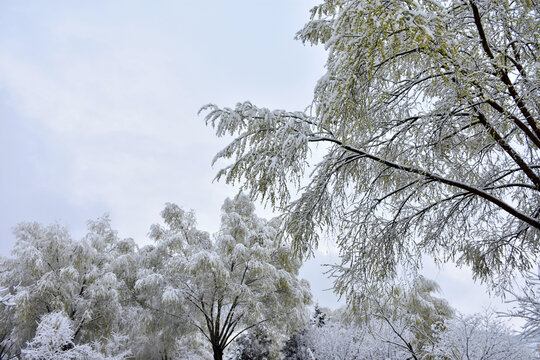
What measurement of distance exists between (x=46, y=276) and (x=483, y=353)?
43.9ft

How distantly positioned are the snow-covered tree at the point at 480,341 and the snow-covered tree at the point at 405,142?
8.40ft

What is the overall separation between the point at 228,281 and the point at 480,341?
28.5 feet

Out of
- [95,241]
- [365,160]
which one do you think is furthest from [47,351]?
[365,160]

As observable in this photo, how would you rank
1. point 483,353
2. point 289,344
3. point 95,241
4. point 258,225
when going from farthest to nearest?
point 289,344, point 258,225, point 95,241, point 483,353

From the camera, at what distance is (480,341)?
306 inches

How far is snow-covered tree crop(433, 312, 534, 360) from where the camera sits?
7.01 metres

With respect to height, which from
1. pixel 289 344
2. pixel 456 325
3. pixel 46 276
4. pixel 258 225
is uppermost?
pixel 258 225

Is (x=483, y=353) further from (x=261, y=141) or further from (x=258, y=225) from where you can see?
(x=258, y=225)

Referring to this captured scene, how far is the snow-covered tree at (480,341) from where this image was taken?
701 cm

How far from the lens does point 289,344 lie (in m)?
16.0

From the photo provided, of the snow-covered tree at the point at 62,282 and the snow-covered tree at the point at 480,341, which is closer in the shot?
the snow-covered tree at the point at 480,341

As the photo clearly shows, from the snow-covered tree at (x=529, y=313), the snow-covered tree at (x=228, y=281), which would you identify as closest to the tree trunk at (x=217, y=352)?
the snow-covered tree at (x=228, y=281)

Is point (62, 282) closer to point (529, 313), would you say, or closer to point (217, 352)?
point (217, 352)

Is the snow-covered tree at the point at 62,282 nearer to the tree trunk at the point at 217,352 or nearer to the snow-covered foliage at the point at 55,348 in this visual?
the snow-covered foliage at the point at 55,348
